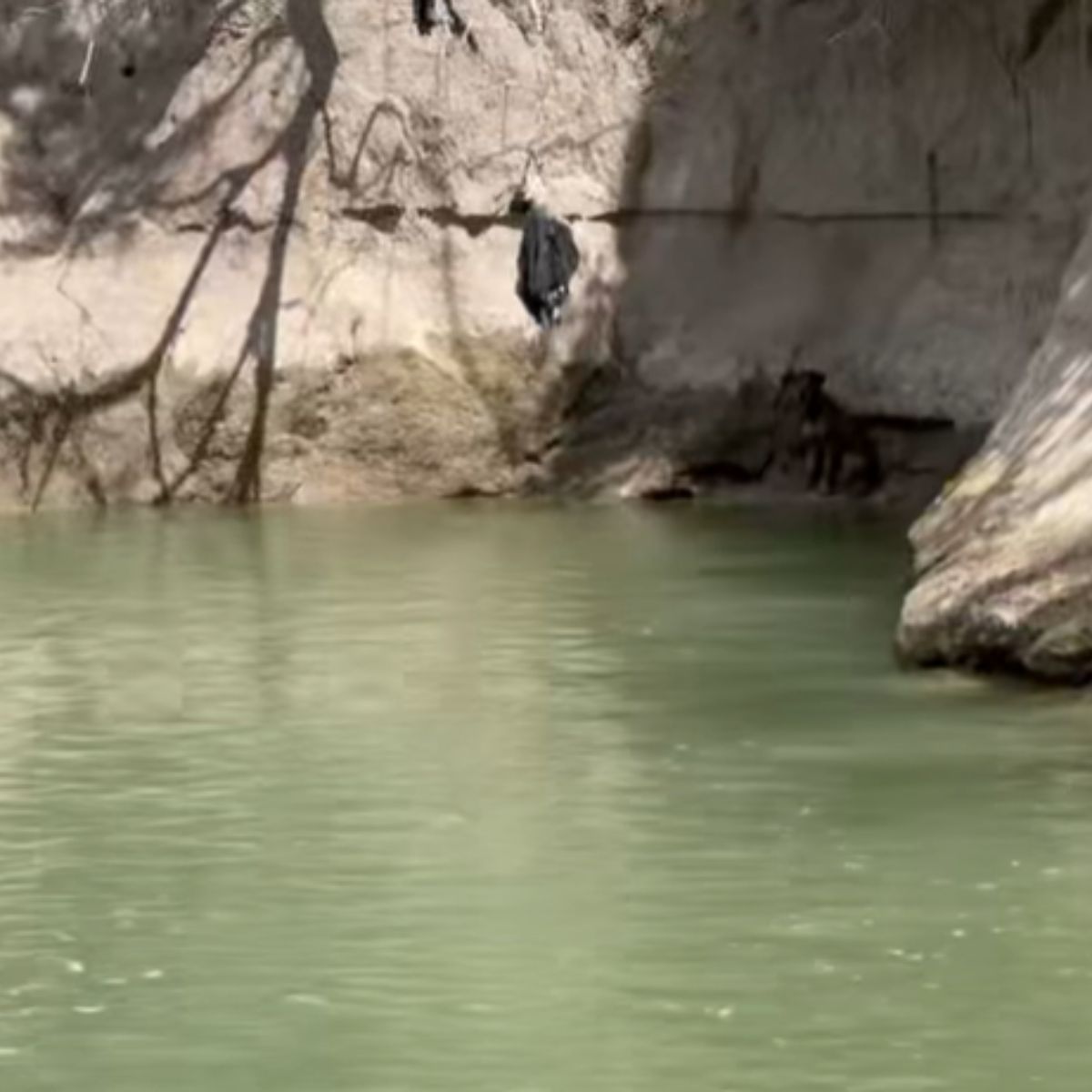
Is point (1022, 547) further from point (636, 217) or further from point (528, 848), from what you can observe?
point (636, 217)

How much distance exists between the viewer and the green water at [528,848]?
19.6ft

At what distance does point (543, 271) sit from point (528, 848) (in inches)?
377

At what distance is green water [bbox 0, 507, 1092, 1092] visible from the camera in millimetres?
5961

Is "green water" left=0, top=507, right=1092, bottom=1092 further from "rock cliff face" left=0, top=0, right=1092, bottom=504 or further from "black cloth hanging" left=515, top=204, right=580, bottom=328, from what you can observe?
"black cloth hanging" left=515, top=204, right=580, bottom=328

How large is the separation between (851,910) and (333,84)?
36.0ft

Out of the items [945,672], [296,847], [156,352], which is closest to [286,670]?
[945,672]

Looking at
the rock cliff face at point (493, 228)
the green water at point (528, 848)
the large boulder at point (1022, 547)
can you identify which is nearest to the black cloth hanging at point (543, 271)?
the rock cliff face at point (493, 228)

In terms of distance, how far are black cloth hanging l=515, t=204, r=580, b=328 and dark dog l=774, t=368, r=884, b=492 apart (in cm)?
124

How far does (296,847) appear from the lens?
764 cm

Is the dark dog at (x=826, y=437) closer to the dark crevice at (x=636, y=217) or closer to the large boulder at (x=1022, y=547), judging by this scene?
the dark crevice at (x=636, y=217)

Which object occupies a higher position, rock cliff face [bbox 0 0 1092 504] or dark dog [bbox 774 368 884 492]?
rock cliff face [bbox 0 0 1092 504]

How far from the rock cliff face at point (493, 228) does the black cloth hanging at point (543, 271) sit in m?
0.09

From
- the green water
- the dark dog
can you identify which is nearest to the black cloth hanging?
the dark dog

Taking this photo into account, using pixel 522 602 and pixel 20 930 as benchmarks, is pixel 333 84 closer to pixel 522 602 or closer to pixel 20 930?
pixel 522 602
